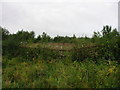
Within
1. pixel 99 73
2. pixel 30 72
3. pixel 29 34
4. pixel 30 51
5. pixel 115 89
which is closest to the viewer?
pixel 115 89

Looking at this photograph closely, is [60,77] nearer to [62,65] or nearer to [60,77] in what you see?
[60,77]

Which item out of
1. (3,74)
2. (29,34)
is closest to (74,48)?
(3,74)

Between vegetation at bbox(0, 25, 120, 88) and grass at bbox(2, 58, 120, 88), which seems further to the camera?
vegetation at bbox(0, 25, 120, 88)

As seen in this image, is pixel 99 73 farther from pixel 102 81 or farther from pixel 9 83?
pixel 9 83

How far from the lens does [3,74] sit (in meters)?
6.93

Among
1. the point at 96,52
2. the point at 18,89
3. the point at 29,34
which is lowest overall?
the point at 18,89

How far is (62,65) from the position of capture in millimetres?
7582

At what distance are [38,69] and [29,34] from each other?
759 cm

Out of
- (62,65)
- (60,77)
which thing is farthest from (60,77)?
(62,65)

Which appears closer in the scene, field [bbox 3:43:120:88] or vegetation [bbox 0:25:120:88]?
field [bbox 3:43:120:88]

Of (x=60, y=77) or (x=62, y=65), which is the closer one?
(x=60, y=77)

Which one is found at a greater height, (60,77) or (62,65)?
(62,65)

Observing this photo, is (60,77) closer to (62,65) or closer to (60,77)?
(60,77)

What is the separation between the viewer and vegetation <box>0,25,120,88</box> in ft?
18.2
